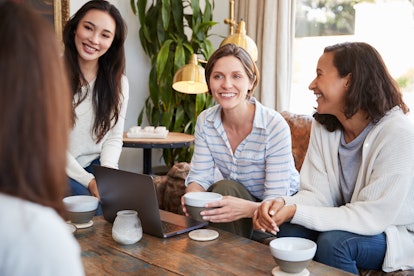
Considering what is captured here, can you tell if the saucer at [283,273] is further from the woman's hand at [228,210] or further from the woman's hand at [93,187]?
the woman's hand at [93,187]

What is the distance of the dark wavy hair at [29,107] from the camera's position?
57 cm

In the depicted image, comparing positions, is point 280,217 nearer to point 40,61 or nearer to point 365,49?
point 365,49

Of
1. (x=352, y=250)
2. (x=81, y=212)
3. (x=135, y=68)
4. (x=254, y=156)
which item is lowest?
(x=352, y=250)

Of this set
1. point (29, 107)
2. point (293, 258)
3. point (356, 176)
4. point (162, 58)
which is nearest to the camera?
point (29, 107)

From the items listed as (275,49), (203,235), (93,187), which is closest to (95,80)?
(93,187)

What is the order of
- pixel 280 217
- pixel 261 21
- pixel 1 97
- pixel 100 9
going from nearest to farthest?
pixel 1 97, pixel 280 217, pixel 100 9, pixel 261 21

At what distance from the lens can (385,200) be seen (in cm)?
165

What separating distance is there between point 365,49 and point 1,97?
4.82ft

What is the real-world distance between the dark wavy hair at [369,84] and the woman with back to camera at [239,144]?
0.39m

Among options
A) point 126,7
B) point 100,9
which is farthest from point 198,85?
point 126,7

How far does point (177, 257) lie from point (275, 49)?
2.67 metres

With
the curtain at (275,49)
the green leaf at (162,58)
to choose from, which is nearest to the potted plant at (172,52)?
the green leaf at (162,58)

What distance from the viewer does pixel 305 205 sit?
1813 millimetres

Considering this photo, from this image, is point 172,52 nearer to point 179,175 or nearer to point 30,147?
point 179,175
